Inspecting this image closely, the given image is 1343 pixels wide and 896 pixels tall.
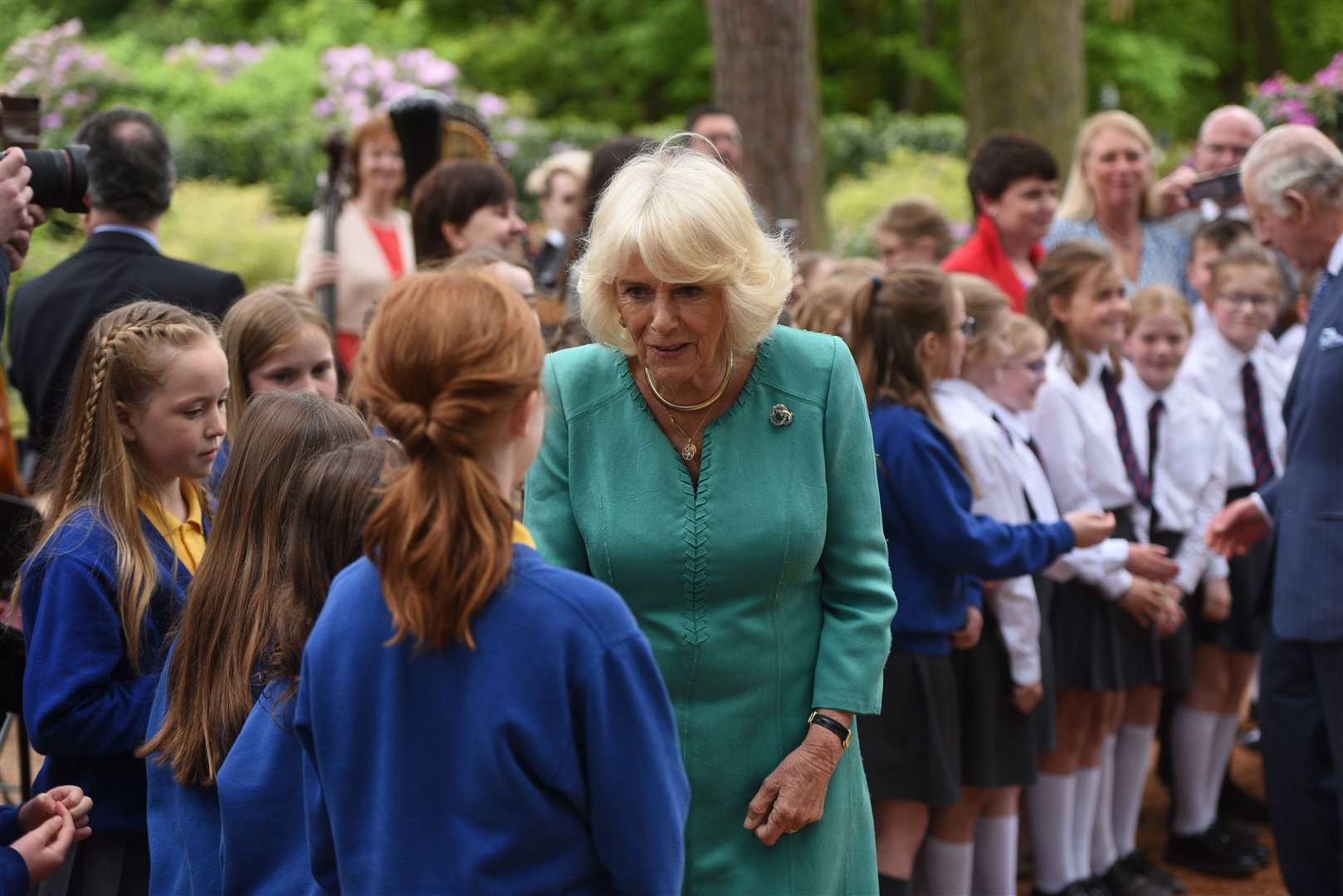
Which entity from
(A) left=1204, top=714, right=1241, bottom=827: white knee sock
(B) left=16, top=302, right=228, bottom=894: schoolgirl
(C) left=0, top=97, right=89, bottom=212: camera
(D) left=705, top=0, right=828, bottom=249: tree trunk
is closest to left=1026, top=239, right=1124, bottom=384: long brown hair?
(A) left=1204, top=714, right=1241, bottom=827: white knee sock

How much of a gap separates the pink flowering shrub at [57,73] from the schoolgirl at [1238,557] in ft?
32.9

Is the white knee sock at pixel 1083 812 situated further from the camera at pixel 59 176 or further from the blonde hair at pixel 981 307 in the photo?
the camera at pixel 59 176

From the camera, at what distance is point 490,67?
80.8 ft

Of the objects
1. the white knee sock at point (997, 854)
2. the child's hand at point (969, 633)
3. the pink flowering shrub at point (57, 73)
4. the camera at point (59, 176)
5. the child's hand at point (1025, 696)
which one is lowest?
the white knee sock at point (997, 854)

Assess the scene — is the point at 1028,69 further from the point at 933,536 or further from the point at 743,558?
the point at 743,558

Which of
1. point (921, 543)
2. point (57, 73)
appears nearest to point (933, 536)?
point (921, 543)

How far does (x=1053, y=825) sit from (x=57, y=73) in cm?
1199

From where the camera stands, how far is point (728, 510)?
2717 millimetres

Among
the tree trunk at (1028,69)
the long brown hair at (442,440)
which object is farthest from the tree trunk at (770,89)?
the long brown hair at (442,440)

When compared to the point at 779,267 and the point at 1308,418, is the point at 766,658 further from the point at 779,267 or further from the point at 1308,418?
the point at 1308,418

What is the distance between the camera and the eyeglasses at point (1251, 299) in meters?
5.78

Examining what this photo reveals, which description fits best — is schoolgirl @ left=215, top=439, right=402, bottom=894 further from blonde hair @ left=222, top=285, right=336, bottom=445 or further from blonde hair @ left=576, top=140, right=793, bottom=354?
blonde hair @ left=222, top=285, right=336, bottom=445

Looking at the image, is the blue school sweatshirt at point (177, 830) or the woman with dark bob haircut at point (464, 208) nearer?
the blue school sweatshirt at point (177, 830)

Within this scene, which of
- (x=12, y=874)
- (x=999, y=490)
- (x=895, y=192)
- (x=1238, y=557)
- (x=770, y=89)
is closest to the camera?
(x=12, y=874)
